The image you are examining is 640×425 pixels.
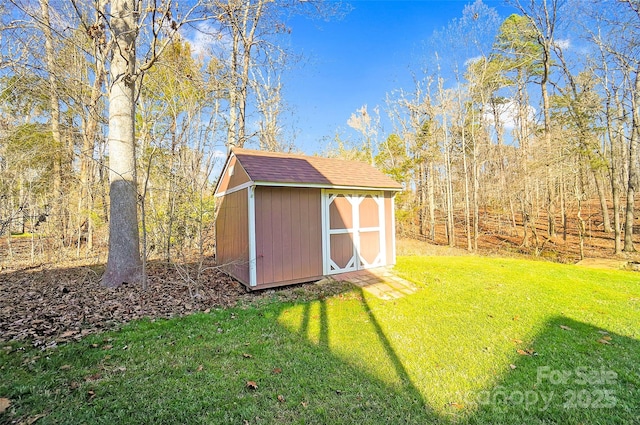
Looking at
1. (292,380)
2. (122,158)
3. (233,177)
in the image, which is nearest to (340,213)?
(233,177)

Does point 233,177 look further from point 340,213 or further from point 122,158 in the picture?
point 340,213

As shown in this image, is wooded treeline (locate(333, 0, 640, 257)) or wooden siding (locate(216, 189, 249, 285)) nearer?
wooden siding (locate(216, 189, 249, 285))

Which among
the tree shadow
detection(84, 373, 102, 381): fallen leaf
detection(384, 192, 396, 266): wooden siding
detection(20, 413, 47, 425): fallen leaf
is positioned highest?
detection(384, 192, 396, 266): wooden siding

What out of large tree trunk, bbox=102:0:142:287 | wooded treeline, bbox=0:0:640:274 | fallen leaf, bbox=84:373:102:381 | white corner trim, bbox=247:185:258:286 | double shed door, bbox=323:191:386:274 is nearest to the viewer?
fallen leaf, bbox=84:373:102:381

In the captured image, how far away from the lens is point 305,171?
6121 millimetres

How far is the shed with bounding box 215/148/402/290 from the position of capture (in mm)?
5336

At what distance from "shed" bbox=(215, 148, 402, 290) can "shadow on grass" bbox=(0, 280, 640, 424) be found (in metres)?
2.10

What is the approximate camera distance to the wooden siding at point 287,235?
210 inches

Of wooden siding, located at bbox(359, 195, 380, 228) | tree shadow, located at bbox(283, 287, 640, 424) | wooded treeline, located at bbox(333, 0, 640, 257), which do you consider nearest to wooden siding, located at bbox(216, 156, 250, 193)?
wooden siding, located at bbox(359, 195, 380, 228)

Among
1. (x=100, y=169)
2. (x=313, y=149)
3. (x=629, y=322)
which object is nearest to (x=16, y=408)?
(x=629, y=322)

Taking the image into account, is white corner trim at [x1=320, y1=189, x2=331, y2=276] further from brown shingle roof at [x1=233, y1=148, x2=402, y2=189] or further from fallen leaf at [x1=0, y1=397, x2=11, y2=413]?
fallen leaf at [x1=0, y1=397, x2=11, y2=413]

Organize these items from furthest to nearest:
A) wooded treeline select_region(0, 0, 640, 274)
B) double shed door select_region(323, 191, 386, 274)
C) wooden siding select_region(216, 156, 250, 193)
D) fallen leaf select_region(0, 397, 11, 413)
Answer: double shed door select_region(323, 191, 386, 274), wooden siding select_region(216, 156, 250, 193), wooded treeline select_region(0, 0, 640, 274), fallen leaf select_region(0, 397, 11, 413)

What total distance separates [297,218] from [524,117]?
1491 centimetres

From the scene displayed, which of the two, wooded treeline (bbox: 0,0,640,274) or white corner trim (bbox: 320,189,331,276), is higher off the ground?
wooded treeline (bbox: 0,0,640,274)
